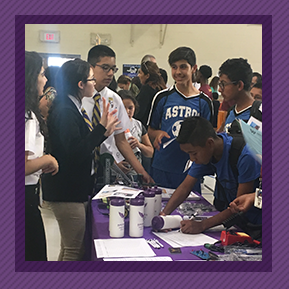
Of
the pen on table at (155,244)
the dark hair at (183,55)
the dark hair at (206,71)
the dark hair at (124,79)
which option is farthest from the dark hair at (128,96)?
the pen on table at (155,244)

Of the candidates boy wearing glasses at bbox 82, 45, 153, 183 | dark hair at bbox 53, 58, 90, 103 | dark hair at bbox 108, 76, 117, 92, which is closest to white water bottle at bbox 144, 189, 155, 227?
boy wearing glasses at bbox 82, 45, 153, 183

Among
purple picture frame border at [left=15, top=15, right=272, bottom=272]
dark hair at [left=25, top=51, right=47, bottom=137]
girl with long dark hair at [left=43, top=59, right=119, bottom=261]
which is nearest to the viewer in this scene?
purple picture frame border at [left=15, top=15, right=272, bottom=272]

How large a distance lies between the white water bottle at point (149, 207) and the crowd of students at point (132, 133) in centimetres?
11

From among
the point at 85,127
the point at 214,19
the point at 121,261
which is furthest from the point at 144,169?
the point at 214,19

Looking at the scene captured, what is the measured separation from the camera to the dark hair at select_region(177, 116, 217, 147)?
149 cm

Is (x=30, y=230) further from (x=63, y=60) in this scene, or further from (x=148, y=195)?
(x=63, y=60)

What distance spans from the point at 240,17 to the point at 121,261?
907 millimetres

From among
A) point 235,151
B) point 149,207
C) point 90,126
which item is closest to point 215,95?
point 235,151

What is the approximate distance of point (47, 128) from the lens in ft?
5.12

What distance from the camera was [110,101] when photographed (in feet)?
6.36

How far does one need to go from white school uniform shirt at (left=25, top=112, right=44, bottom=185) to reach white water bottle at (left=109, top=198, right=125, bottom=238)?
33cm

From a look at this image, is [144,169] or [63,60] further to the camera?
[144,169]

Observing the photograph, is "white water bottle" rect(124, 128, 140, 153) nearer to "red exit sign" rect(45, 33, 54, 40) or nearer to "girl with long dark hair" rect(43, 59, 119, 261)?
"girl with long dark hair" rect(43, 59, 119, 261)

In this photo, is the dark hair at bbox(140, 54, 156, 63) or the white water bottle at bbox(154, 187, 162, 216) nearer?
the white water bottle at bbox(154, 187, 162, 216)
